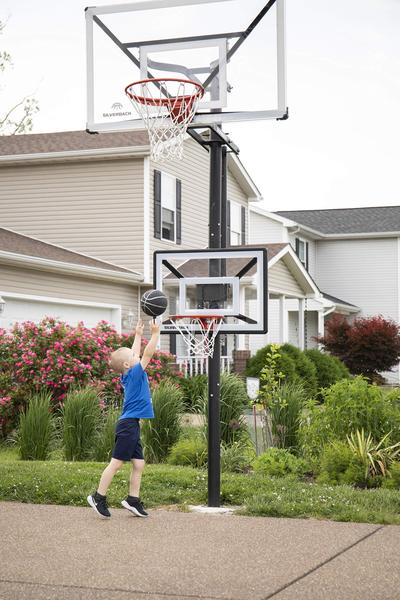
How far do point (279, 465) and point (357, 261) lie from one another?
31200 millimetres

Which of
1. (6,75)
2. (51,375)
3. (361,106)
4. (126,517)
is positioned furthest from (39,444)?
(6,75)

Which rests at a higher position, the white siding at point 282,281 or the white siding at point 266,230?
the white siding at point 266,230

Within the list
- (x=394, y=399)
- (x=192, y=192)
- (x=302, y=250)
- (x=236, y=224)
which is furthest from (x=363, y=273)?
(x=394, y=399)

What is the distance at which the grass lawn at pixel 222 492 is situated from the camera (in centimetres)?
853

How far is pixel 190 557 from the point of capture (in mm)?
6840

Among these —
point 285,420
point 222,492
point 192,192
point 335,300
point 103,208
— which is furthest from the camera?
point 335,300

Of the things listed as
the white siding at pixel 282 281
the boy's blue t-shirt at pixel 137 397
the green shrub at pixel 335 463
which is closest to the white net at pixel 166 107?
the boy's blue t-shirt at pixel 137 397

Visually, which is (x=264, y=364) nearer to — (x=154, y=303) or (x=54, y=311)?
(x=54, y=311)

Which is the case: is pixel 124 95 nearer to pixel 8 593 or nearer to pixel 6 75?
pixel 8 593

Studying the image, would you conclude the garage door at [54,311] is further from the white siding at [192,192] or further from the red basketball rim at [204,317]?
the red basketball rim at [204,317]

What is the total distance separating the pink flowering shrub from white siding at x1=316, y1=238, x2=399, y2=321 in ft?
83.9

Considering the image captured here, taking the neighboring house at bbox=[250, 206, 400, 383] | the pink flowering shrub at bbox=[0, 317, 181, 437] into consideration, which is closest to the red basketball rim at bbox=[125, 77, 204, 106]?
the pink flowering shrub at bbox=[0, 317, 181, 437]

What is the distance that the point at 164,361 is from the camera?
60.5 feet

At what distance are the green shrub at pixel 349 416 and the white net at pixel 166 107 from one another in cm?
339
